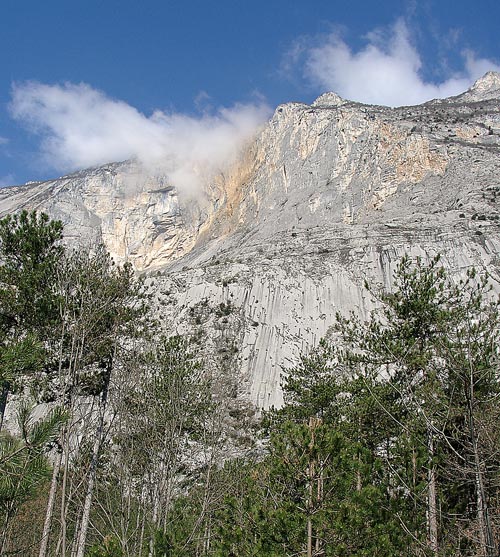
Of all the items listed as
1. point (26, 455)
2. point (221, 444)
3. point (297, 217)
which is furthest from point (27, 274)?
point (297, 217)

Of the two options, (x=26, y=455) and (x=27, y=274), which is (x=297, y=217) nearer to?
(x=27, y=274)

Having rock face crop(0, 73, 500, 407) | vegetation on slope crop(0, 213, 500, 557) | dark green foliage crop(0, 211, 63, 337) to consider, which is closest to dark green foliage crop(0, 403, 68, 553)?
vegetation on slope crop(0, 213, 500, 557)

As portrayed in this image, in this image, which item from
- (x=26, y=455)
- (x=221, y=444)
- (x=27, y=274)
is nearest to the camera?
(x=26, y=455)

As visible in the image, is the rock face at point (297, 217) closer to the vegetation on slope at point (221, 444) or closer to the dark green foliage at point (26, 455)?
the vegetation on slope at point (221, 444)

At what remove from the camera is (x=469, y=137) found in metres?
72.2

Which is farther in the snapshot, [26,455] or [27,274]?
[27,274]

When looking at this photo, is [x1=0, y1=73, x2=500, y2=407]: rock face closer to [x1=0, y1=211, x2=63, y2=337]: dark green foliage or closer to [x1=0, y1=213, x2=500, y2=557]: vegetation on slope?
[x1=0, y1=213, x2=500, y2=557]: vegetation on slope

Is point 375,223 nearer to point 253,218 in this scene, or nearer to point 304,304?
point 304,304

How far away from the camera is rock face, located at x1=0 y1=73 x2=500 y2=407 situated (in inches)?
1790

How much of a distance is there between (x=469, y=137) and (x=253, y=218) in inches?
1264

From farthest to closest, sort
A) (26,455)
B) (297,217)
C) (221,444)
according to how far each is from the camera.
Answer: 1. (297,217)
2. (221,444)
3. (26,455)

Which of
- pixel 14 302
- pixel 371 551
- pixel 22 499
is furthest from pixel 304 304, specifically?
pixel 22 499

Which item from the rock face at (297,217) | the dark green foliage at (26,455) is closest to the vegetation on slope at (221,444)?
the dark green foliage at (26,455)

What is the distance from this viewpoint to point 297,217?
6894cm
